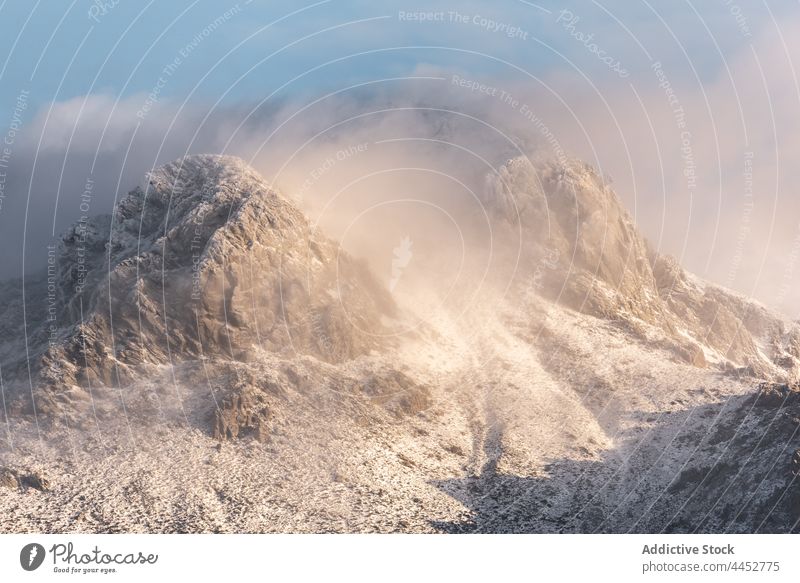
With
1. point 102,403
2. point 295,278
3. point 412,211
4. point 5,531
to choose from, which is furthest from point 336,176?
point 5,531

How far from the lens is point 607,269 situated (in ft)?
396

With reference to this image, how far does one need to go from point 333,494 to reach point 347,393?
16.9 metres

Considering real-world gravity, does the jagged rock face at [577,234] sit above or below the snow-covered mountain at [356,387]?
above

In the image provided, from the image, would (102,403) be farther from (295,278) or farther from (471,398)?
(471,398)

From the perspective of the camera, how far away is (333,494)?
73000 mm

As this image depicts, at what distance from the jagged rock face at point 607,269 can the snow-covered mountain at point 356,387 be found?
1.62 ft

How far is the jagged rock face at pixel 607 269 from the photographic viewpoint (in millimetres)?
116188

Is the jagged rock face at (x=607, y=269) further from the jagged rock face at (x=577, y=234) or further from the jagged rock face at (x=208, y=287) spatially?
the jagged rock face at (x=208, y=287)
